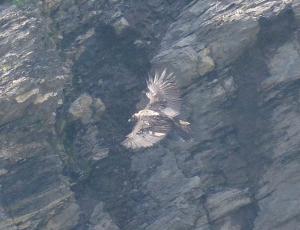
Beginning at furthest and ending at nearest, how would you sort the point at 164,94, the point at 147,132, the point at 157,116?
the point at 157,116
the point at 164,94
the point at 147,132

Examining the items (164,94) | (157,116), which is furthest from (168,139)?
(164,94)

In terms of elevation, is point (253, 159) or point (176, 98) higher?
point (176, 98)

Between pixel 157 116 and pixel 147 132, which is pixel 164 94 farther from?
pixel 147 132

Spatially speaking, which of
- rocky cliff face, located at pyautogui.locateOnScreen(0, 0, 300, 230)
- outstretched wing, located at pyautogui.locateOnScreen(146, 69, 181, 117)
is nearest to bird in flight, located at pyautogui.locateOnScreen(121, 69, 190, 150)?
outstretched wing, located at pyautogui.locateOnScreen(146, 69, 181, 117)

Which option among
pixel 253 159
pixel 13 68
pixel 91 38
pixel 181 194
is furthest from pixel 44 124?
pixel 253 159

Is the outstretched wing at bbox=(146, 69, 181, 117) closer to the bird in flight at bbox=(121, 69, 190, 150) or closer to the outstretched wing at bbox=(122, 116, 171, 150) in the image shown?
the bird in flight at bbox=(121, 69, 190, 150)

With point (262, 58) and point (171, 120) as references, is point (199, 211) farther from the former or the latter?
point (262, 58)

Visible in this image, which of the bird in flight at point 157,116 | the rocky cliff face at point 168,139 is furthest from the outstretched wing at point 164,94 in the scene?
the rocky cliff face at point 168,139

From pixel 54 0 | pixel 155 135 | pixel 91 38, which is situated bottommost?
pixel 155 135
